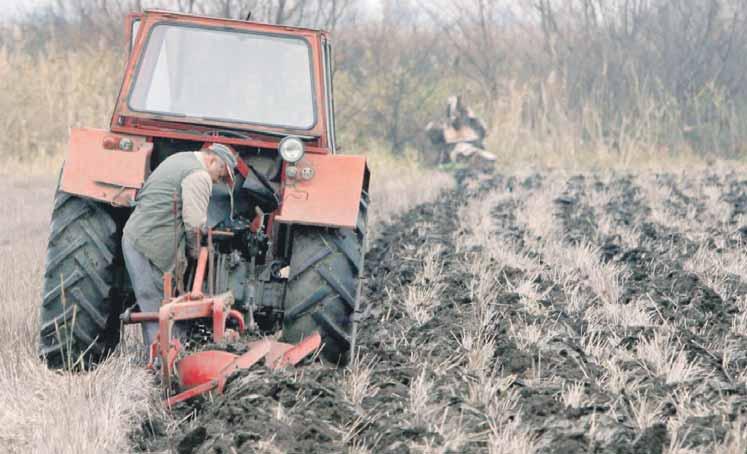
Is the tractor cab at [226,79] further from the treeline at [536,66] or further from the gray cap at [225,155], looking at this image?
the treeline at [536,66]

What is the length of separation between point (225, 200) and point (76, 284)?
879 millimetres

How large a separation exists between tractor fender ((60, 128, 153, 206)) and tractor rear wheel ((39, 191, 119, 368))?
13 centimetres

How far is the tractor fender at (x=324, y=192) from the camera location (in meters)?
5.44

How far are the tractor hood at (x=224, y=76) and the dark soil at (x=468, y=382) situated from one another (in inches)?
51.0

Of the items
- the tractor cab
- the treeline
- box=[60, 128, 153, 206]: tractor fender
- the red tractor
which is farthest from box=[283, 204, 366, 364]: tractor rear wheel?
the treeline

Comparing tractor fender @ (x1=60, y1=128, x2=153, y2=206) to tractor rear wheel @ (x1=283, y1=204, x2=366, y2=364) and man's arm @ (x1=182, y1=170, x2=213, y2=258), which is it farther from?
tractor rear wheel @ (x1=283, y1=204, x2=366, y2=364)

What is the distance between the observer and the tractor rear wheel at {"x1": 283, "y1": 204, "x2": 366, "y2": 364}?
17.9 feet

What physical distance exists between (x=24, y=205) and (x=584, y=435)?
369 inches

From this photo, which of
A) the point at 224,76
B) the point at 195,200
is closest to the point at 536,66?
the point at 224,76

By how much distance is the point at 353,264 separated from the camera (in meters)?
5.56

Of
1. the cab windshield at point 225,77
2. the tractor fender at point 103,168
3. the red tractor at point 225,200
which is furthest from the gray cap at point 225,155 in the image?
the cab windshield at point 225,77

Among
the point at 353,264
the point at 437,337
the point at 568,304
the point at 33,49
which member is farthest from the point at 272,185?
the point at 33,49

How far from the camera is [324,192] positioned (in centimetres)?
555

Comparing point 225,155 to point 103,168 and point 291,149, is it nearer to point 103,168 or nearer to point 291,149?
point 291,149
